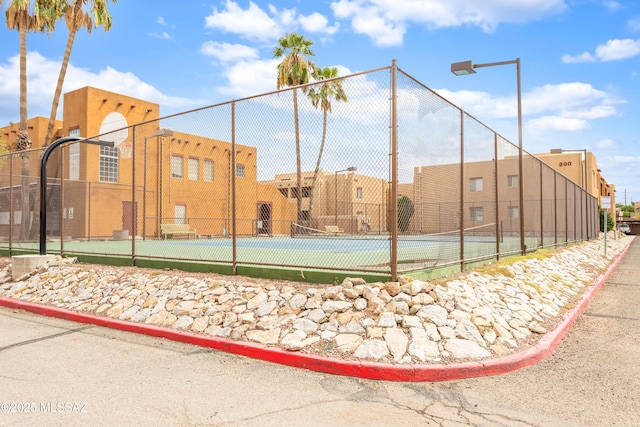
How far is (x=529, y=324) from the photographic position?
7.09 metres

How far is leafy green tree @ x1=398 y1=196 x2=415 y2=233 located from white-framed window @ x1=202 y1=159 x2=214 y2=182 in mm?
4242

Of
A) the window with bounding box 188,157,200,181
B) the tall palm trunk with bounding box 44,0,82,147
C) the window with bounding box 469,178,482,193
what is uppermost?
the tall palm trunk with bounding box 44,0,82,147

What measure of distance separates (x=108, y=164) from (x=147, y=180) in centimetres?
1113

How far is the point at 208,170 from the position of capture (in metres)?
9.65

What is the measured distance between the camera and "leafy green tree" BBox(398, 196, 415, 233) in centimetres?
743

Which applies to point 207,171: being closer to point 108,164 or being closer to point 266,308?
point 266,308

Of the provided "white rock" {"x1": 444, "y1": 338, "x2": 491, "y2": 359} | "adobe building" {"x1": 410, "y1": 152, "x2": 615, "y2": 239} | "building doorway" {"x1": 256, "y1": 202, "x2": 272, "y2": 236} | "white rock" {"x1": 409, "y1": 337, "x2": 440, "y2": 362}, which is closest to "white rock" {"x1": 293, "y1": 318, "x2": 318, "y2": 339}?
"white rock" {"x1": 409, "y1": 337, "x2": 440, "y2": 362}

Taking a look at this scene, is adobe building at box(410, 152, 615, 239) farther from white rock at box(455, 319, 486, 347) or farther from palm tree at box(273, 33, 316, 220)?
palm tree at box(273, 33, 316, 220)

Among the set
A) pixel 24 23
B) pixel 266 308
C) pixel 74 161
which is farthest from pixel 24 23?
pixel 266 308

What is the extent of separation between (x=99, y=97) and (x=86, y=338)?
24027mm

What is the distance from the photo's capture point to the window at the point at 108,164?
26391mm

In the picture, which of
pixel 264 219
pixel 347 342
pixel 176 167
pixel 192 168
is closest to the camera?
pixel 347 342

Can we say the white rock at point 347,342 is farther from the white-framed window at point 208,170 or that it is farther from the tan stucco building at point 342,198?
the white-framed window at point 208,170

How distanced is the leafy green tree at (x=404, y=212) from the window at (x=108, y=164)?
22845 millimetres
